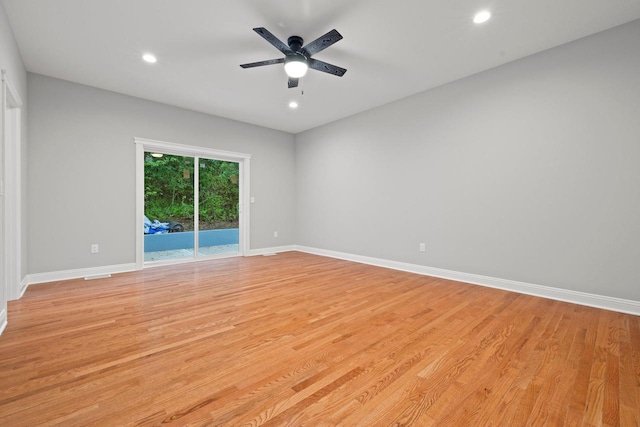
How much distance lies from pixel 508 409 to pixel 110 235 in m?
5.14

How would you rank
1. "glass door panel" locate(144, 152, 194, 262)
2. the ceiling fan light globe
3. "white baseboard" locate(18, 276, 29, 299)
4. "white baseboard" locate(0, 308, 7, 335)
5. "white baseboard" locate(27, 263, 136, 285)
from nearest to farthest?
"white baseboard" locate(0, 308, 7, 335)
the ceiling fan light globe
"white baseboard" locate(18, 276, 29, 299)
"white baseboard" locate(27, 263, 136, 285)
"glass door panel" locate(144, 152, 194, 262)

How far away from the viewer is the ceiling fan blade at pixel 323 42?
239 cm

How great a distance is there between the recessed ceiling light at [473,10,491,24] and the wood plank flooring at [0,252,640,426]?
2.87 metres

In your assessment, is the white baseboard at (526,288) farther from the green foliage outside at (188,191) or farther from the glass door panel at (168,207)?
the glass door panel at (168,207)

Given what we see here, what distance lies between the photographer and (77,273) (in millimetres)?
3924

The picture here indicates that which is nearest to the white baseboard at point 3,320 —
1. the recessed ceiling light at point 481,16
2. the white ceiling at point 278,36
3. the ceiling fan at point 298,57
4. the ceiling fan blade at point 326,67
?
the white ceiling at point 278,36

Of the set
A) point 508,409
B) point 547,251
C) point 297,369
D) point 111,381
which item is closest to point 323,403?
point 297,369

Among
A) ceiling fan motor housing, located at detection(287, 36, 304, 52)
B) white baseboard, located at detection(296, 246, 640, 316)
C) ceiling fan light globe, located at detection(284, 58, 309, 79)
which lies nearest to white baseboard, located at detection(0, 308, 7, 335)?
ceiling fan light globe, located at detection(284, 58, 309, 79)

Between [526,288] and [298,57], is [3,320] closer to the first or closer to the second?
[298,57]

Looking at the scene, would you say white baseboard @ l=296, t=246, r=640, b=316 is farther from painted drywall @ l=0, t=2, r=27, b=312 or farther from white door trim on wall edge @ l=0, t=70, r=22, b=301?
white door trim on wall edge @ l=0, t=70, r=22, b=301

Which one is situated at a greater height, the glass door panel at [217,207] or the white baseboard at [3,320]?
the glass door panel at [217,207]

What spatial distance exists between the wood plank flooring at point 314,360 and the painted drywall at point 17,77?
82 cm

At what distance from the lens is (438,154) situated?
13.4 ft

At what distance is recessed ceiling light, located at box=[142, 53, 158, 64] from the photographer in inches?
128
